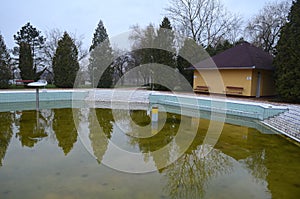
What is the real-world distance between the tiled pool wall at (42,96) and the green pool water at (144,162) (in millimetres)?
5701

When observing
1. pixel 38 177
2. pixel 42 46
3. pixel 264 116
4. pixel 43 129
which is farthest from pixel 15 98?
pixel 42 46

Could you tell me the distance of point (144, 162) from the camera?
13.8 ft

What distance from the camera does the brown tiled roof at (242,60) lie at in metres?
12.6

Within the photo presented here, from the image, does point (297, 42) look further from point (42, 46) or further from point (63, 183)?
point (42, 46)

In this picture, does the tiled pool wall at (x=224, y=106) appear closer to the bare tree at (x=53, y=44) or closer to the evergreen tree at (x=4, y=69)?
the evergreen tree at (x=4, y=69)

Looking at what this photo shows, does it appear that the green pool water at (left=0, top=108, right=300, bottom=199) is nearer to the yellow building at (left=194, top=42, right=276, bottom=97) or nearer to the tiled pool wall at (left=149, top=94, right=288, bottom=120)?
the tiled pool wall at (left=149, top=94, right=288, bottom=120)

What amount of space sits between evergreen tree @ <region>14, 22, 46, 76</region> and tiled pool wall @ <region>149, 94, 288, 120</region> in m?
16.1

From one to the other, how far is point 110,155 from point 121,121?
3416 millimetres

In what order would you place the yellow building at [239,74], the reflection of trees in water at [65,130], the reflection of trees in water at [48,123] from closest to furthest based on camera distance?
the reflection of trees in water at [65,130]
the reflection of trees in water at [48,123]
the yellow building at [239,74]

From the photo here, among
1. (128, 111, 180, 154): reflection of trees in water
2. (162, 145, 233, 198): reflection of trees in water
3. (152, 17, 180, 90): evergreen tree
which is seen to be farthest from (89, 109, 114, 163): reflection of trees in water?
(152, 17, 180, 90): evergreen tree

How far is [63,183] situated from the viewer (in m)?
3.19

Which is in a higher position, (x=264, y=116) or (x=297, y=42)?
(x=297, y=42)

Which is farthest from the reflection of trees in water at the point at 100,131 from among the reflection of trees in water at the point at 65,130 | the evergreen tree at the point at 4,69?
the evergreen tree at the point at 4,69

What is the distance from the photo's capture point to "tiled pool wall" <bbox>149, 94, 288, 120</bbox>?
8172mm
